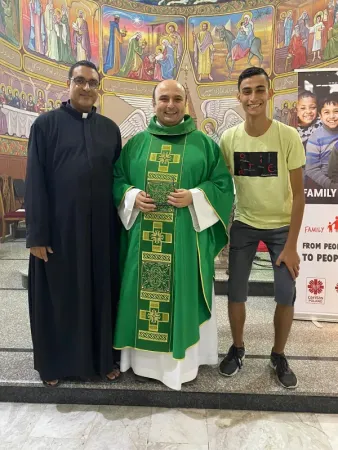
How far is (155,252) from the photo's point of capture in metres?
2.17

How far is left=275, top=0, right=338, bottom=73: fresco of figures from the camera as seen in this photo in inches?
259

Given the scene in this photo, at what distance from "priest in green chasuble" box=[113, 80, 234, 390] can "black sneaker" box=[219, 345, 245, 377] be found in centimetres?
21

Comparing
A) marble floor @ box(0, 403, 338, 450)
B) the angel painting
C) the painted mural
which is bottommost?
marble floor @ box(0, 403, 338, 450)

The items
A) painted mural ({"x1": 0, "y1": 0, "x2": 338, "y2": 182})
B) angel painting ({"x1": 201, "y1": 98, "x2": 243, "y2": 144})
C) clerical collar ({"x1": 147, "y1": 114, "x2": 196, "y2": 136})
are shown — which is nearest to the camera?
clerical collar ({"x1": 147, "y1": 114, "x2": 196, "y2": 136})

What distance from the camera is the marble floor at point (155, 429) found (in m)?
1.93

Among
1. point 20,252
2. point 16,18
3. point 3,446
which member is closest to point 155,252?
point 3,446

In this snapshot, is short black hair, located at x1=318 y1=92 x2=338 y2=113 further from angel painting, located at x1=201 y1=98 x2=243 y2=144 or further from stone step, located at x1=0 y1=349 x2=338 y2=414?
angel painting, located at x1=201 y1=98 x2=243 y2=144

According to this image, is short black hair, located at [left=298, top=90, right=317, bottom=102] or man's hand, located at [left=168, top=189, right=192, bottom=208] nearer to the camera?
man's hand, located at [left=168, top=189, right=192, bottom=208]

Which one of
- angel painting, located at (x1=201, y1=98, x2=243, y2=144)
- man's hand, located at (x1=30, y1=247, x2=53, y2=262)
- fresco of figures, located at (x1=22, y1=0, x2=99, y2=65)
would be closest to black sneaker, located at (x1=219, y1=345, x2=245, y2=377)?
man's hand, located at (x1=30, y1=247, x2=53, y2=262)

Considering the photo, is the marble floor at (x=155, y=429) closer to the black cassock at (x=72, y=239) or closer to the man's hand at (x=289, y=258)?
the black cassock at (x=72, y=239)

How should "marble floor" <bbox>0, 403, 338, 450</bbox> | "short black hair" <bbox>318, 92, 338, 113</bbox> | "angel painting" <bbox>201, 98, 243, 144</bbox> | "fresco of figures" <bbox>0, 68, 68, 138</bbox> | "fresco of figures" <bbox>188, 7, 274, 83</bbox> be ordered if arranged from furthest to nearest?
"angel painting" <bbox>201, 98, 243, 144</bbox> → "fresco of figures" <bbox>188, 7, 274, 83</bbox> → "fresco of figures" <bbox>0, 68, 68, 138</bbox> → "short black hair" <bbox>318, 92, 338, 113</bbox> → "marble floor" <bbox>0, 403, 338, 450</bbox>

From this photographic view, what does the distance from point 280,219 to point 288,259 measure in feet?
0.75

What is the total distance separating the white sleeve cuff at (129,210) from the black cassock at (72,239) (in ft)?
0.21

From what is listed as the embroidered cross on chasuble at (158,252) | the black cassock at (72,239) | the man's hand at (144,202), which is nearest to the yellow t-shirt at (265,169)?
the embroidered cross on chasuble at (158,252)
